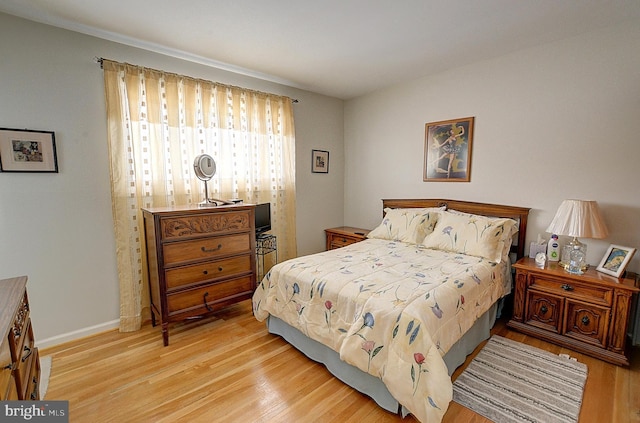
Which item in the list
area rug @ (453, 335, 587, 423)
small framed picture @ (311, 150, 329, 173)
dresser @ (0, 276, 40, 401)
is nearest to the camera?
dresser @ (0, 276, 40, 401)

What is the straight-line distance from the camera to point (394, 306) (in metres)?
1.72

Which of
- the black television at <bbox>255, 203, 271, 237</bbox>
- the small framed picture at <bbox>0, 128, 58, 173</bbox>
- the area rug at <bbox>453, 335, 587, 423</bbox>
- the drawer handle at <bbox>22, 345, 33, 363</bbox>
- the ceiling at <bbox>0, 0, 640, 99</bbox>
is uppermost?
the ceiling at <bbox>0, 0, 640, 99</bbox>

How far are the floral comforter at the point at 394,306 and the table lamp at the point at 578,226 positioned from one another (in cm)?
52

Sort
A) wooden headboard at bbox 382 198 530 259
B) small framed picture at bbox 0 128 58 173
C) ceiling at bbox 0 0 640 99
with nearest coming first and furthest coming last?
1. ceiling at bbox 0 0 640 99
2. small framed picture at bbox 0 128 58 173
3. wooden headboard at bbox 382 198 530 259

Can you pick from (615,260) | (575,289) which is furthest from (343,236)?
(615,260)

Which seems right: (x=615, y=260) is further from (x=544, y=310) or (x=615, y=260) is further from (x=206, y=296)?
(x=206, y=296)

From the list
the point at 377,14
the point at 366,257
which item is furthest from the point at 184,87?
the point at 366,257

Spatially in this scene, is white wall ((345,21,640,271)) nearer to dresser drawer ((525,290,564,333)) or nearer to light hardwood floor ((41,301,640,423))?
dresser drawer ((525,290,564,333))

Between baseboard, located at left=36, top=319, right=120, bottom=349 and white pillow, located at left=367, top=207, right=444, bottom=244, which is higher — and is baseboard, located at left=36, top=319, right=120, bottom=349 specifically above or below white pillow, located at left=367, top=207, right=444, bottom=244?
below

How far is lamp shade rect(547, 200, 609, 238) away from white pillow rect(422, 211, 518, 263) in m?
0.40

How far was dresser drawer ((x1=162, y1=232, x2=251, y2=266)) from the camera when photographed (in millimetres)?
2412

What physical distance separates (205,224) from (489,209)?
9.25 feet

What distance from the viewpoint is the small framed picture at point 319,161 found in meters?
4.10

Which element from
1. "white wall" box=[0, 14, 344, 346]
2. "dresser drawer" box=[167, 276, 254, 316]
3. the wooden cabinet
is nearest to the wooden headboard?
the wooden cabinet
